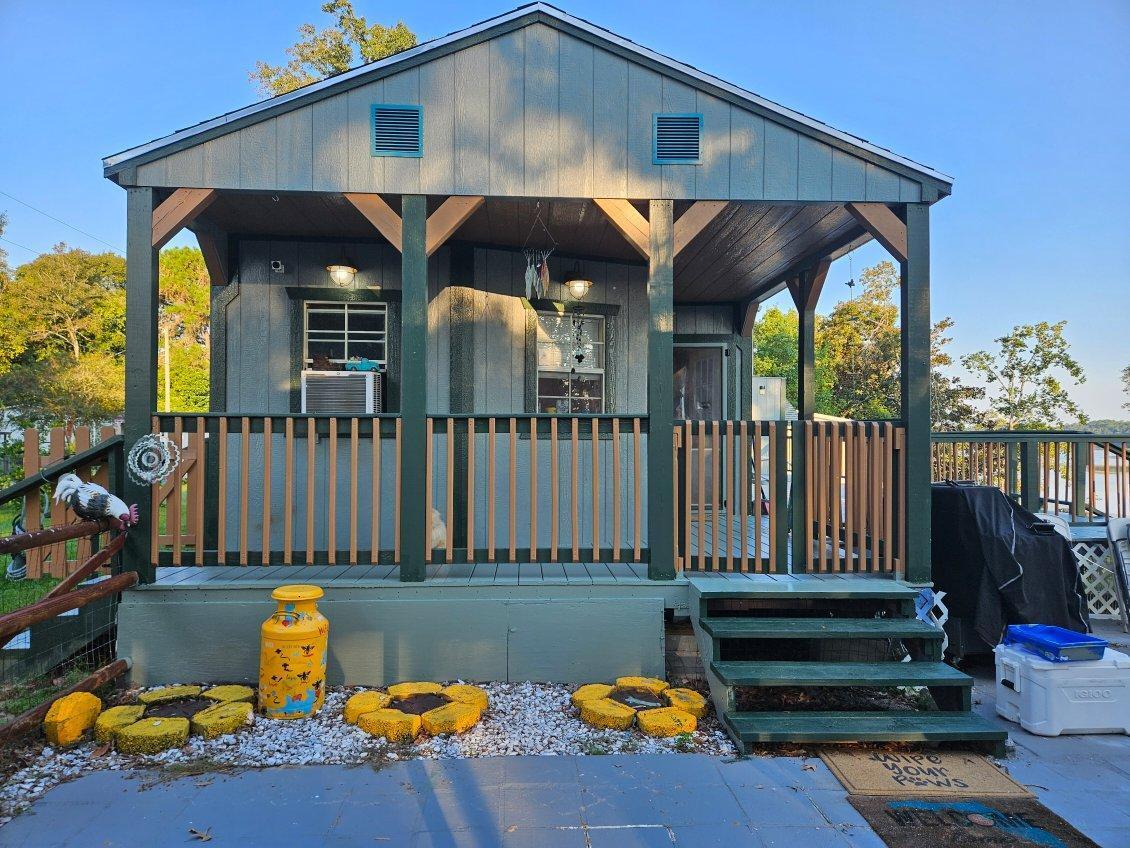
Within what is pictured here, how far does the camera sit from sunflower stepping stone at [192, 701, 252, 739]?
303 cm

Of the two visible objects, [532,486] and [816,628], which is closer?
[816,628]

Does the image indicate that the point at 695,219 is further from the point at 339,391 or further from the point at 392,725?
the point at 392,725

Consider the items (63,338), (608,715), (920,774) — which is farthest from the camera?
(63,338)

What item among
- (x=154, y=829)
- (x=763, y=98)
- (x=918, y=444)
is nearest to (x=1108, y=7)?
(x=763, y=98)

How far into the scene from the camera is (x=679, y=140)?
3.93m

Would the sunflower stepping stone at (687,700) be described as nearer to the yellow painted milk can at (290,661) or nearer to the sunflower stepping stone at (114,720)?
the yellow painted milk can at (290,661)

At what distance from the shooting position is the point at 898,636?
3504 mm

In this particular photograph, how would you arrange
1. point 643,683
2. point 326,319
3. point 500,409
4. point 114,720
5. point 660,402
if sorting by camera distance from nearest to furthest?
point 114,720 → point 643,683 → point 660,402 → point 326,319 → point 500,409

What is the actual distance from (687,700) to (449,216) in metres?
3.15

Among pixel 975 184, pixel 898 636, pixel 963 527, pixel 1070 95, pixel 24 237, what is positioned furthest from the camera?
pixel 24 237

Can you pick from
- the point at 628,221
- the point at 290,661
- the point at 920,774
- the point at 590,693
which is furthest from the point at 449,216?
the point at 920,774

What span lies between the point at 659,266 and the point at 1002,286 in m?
21.4

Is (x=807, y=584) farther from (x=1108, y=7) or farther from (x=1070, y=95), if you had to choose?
(x=1070, y=95)

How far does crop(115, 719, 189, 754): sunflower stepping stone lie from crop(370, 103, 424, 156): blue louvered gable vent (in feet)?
10.9
